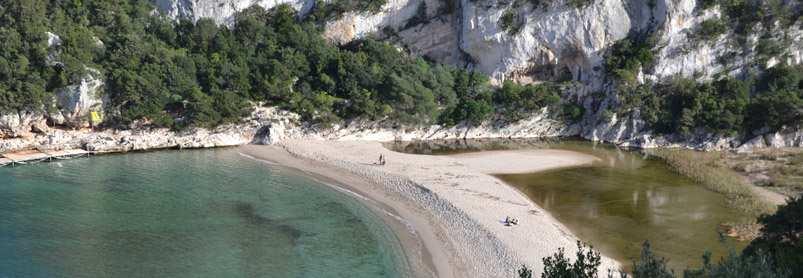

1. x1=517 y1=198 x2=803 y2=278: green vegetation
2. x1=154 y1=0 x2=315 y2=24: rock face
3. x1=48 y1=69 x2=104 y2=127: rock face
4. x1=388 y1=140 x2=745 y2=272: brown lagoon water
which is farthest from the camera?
x1=154 y1=0 x2=315 y2=24: rock face

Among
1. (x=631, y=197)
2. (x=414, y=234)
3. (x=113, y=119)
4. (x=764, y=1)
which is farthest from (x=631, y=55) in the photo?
(x=113, y=119)

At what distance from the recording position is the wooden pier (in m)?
41.0

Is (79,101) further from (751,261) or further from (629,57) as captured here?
(751,261)

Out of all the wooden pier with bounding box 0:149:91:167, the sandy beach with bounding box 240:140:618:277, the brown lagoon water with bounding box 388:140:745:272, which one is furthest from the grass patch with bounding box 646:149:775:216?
the wooden pier with bounding box 0:149:91:167

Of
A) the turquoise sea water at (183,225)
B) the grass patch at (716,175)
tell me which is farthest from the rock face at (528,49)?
the turquoise sea water at (183,225)

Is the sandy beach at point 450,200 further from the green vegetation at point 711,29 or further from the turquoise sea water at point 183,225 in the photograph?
the green vegetation at point 711,29

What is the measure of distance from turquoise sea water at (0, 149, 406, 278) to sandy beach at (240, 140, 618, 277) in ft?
5.12

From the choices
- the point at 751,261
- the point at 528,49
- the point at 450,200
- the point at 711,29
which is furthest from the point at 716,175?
the point at 751,261

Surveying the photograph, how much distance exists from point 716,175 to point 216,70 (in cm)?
3625

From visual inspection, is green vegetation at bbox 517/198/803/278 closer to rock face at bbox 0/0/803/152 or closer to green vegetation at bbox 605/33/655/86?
rock face at bbox 0/0/803/152

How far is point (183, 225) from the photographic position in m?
29.1

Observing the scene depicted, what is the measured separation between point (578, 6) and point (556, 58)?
14.3 feet

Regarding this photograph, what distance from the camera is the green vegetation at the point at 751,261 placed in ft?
41.3

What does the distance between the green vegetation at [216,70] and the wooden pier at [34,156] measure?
4729mm
